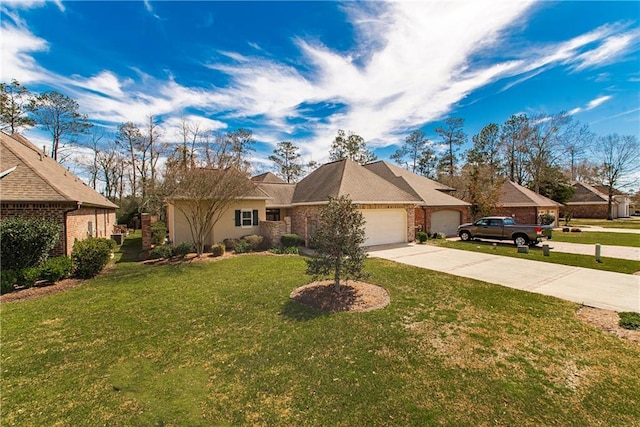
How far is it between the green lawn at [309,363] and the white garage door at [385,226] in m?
8.97

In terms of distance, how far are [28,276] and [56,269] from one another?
66 cm

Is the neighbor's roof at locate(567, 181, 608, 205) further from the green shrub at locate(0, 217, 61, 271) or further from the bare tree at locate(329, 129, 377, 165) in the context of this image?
the green shrub at locate(0, 217, 61, 271)

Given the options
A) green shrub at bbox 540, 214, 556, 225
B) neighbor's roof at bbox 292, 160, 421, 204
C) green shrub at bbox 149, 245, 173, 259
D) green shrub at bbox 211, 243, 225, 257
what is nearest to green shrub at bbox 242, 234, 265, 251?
green shrub at bbox 211, 243, 225, 257

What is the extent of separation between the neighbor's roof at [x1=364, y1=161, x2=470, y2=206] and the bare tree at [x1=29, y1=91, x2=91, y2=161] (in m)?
31.9

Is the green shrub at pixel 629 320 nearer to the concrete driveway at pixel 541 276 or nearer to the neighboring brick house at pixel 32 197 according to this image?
the concrete driveway at pixel 541 276

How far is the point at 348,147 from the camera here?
4272 cm

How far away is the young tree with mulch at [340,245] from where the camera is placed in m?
7.57

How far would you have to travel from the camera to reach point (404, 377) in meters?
Result: 4.13

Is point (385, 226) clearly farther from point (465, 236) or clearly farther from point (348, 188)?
point (465, 236)

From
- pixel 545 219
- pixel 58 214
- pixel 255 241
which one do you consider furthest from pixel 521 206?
pixel 58 214

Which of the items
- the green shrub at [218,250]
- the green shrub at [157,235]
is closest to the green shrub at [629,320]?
the green shrub at [218,250]

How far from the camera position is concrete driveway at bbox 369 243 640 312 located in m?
7.45

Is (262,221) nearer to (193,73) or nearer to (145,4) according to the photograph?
(193,73)

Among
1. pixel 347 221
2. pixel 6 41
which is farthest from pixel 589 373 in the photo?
pixel 6 41
